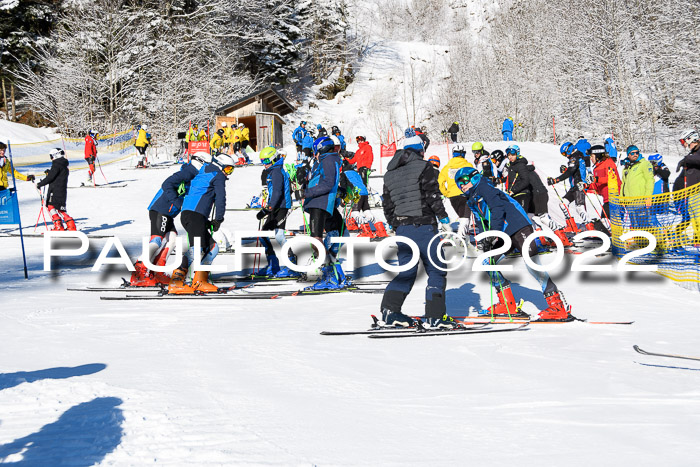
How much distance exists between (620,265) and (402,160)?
5.53 m

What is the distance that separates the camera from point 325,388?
3.98 meters

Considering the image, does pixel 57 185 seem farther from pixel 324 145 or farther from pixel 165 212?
pixel 324 145

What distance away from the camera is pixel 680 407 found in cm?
353

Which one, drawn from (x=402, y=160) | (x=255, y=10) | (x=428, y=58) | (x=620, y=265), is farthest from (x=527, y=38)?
(x=402, y=160)

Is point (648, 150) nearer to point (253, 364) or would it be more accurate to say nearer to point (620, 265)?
point (620, 265)

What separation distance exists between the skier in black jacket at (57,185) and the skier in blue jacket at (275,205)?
5.66m

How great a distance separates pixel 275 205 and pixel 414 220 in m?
4.13

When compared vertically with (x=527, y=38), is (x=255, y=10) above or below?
above

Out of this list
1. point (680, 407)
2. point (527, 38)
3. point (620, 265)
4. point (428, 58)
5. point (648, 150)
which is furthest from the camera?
point (428, 58)

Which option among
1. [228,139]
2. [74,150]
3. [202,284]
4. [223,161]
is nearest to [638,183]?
[223,161]

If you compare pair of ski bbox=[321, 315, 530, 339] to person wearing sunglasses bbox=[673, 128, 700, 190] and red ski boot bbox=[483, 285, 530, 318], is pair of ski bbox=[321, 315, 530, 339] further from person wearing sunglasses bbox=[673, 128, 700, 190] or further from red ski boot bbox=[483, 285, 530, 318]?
person wearing sunglasses bbox=[673, 128, 700, 190]

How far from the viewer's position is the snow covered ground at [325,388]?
Result: 9.52 ft

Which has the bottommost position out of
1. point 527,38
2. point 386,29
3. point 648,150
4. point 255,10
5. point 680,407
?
point 680,407

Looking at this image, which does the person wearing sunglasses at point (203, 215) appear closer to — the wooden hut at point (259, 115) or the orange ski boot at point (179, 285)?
the orange ski boot at point (179, 285)
